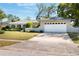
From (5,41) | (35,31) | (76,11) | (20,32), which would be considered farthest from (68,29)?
(5,41)

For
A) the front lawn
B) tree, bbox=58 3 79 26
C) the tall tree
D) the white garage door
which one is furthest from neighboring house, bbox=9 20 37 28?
the front lawn

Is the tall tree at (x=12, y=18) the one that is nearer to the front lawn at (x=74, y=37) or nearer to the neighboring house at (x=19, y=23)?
the neighboring house at (x=19, y=23)

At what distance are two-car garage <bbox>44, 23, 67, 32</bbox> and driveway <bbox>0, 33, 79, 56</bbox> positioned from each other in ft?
0.78

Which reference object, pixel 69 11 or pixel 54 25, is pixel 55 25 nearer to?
pixel 54 25

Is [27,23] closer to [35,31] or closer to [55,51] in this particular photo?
[35,31]

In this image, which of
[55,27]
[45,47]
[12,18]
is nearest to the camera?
[45,47]

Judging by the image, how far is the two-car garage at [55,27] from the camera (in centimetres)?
871

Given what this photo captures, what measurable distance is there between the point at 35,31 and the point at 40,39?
0.41m

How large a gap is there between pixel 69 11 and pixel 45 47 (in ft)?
5.56

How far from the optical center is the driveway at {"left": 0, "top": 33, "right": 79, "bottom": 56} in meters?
7.82

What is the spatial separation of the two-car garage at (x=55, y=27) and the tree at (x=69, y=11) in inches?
19.8

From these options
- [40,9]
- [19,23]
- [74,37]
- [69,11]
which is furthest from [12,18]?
[74,37]

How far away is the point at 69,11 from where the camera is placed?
27.7ft

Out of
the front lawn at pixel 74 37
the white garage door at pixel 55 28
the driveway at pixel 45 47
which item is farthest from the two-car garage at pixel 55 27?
the front lawn at pixel 74 37
